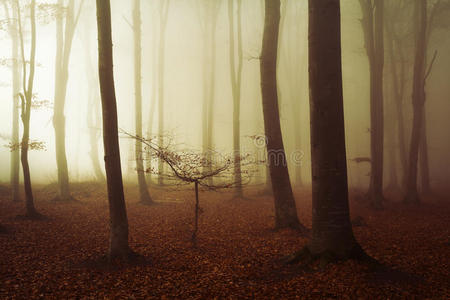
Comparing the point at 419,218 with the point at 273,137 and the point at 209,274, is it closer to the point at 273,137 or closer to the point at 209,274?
the point at 273,137

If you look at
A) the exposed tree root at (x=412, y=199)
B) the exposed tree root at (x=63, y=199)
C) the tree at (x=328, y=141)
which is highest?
the tree at (x=328, y=141)

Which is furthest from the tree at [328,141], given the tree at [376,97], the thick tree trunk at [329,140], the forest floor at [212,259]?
the tree at [376,97]

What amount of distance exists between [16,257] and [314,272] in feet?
21.0

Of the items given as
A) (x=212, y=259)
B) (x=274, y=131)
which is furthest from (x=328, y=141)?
(x=212, y=259)

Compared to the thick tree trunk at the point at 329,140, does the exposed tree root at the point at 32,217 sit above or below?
below

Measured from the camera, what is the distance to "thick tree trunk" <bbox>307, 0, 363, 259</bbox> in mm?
5156

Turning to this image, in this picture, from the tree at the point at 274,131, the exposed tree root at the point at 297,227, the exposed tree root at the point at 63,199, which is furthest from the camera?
the exposed tree root at the point at 63,199

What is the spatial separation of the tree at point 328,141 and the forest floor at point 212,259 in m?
0.45

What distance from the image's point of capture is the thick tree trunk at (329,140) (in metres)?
5.16

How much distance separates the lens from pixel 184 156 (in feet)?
23.3

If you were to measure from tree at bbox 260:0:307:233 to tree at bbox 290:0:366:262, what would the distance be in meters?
3.03

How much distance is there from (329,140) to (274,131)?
11.6ft

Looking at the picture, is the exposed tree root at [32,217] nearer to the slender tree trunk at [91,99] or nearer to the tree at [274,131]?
the tree at [274,131]

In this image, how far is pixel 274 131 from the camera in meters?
8.65
